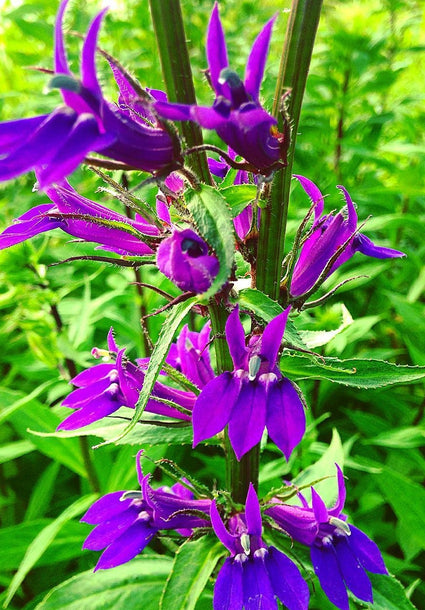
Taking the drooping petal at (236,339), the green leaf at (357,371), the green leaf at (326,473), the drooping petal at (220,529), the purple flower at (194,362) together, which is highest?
the drooping petal at (236,339)

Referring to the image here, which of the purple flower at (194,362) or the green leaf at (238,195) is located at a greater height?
the green leaf at (238,195)

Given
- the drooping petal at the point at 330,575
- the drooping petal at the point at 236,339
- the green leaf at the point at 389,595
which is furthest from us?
the green leaf at the point at 389,595

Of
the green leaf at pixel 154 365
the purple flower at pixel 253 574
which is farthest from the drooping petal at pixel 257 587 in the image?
the green leaf at pixel 154 365

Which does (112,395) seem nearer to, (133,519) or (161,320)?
(133,519)

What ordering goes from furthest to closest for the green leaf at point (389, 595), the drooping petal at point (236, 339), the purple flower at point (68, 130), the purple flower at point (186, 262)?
the green leaf at point (389, 595) → the drooping petal at point (236, 339) → the purple flower at point (186, 262) → the purple flower at point (68, 130)

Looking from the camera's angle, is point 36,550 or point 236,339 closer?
point 236,339

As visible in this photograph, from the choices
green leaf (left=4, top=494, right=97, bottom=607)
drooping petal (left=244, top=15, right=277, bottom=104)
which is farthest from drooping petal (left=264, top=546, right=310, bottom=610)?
drooping petal (left=244, top=15, right=277, bottom=104)

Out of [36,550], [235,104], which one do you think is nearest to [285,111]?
[235,104]

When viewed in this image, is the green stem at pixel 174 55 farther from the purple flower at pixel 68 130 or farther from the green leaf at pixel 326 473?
the green leaf at pixel 326 473
